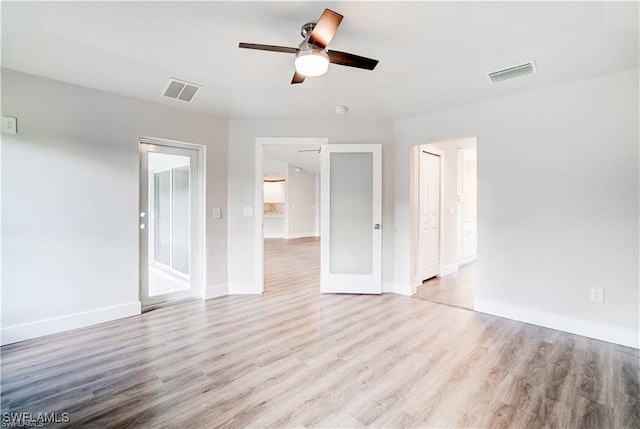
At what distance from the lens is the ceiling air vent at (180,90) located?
3.29 metres

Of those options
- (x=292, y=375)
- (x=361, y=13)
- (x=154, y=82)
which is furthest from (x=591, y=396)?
(x=154, y=82)

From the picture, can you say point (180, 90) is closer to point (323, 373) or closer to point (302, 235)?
point (323, 373)

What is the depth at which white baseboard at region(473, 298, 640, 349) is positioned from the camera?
8.93ft

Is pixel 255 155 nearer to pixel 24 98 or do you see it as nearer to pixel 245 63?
pixel 245 63

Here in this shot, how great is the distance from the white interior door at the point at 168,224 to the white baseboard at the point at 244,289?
45 cm

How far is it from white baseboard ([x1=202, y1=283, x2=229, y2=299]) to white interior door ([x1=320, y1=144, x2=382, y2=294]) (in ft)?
4.42

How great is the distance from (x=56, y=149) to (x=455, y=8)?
3677 mm

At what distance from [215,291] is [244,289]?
0.39m

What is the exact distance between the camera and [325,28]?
1.97 meters

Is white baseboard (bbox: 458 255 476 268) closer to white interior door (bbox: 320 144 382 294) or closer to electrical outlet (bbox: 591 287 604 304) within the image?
white interior door (bbox: 320 144 382 294)

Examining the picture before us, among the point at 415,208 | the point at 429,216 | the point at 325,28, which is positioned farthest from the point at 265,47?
the point at 429,216

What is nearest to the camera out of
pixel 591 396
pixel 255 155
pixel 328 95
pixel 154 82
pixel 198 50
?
pixel 591 396

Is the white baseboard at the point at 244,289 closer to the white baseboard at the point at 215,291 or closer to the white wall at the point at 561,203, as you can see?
the white baseboard at the point at 215,291

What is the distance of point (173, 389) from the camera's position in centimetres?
207
